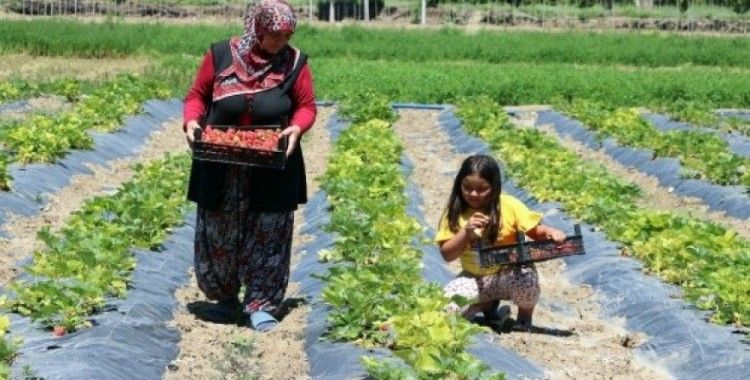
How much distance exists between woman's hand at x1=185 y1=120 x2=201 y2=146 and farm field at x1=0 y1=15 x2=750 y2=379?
0.76 m

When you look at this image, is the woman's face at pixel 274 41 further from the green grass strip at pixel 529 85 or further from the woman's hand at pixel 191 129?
the green grass strip at pixel 529 85

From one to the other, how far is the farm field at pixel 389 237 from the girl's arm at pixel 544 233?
499 mm

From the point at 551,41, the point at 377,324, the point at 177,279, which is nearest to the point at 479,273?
the point at 377,324

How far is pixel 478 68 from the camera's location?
83.5ft

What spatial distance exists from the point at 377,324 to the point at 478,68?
19.8 meters

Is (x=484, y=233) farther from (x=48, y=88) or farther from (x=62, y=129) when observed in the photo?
(x=48, y=88)

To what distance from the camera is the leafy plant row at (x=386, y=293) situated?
513cm

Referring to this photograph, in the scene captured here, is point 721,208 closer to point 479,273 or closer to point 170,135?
point 479,273

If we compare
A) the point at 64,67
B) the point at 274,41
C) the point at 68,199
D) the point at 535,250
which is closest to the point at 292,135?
the point at 274,41

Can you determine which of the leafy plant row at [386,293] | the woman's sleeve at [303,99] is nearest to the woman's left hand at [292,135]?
the woman's sleeve at [303,99]

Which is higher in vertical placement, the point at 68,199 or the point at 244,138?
the point at 244,138

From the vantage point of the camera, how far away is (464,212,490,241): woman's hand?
617 cm

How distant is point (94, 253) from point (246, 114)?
1.00 m

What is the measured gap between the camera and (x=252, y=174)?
666cm
